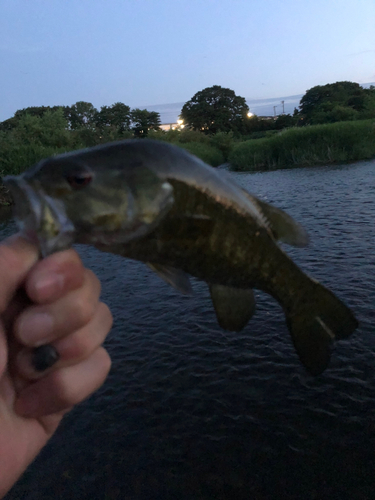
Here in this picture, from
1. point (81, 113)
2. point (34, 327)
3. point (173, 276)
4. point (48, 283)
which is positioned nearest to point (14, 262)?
point (48, 283)

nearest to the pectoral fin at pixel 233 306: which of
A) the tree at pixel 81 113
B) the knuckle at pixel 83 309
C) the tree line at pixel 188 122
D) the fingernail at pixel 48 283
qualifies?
the knuckle at pixel 83 309

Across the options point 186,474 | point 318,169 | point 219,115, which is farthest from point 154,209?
point 219,115

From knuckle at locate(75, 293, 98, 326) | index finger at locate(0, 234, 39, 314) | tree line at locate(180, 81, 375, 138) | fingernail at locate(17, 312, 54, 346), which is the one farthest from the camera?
tree line at locate(180, 81, 375, 138)

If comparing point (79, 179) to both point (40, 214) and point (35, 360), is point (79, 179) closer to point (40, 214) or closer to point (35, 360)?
point (40, 214)

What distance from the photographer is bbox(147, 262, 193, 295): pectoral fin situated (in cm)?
161

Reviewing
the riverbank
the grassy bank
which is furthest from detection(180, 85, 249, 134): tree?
the grassy bank

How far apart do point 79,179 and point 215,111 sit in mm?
96545

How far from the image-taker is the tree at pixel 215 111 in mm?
89875

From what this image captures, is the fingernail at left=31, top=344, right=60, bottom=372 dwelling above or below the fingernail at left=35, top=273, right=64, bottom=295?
below

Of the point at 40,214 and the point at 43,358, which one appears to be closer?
the point at 40,214

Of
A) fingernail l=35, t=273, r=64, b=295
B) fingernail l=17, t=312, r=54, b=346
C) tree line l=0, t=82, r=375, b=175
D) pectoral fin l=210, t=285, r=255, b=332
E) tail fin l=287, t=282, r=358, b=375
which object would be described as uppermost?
tree line l=0, t=82, r=375, b=175

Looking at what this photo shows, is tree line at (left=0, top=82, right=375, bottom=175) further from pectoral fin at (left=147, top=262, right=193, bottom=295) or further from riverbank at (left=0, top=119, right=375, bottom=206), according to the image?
pectoral fin at (left=147, top=262, right=193, bottom=295)

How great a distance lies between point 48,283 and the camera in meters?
1.51

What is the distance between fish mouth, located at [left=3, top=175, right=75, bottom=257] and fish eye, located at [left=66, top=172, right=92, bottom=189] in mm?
91
